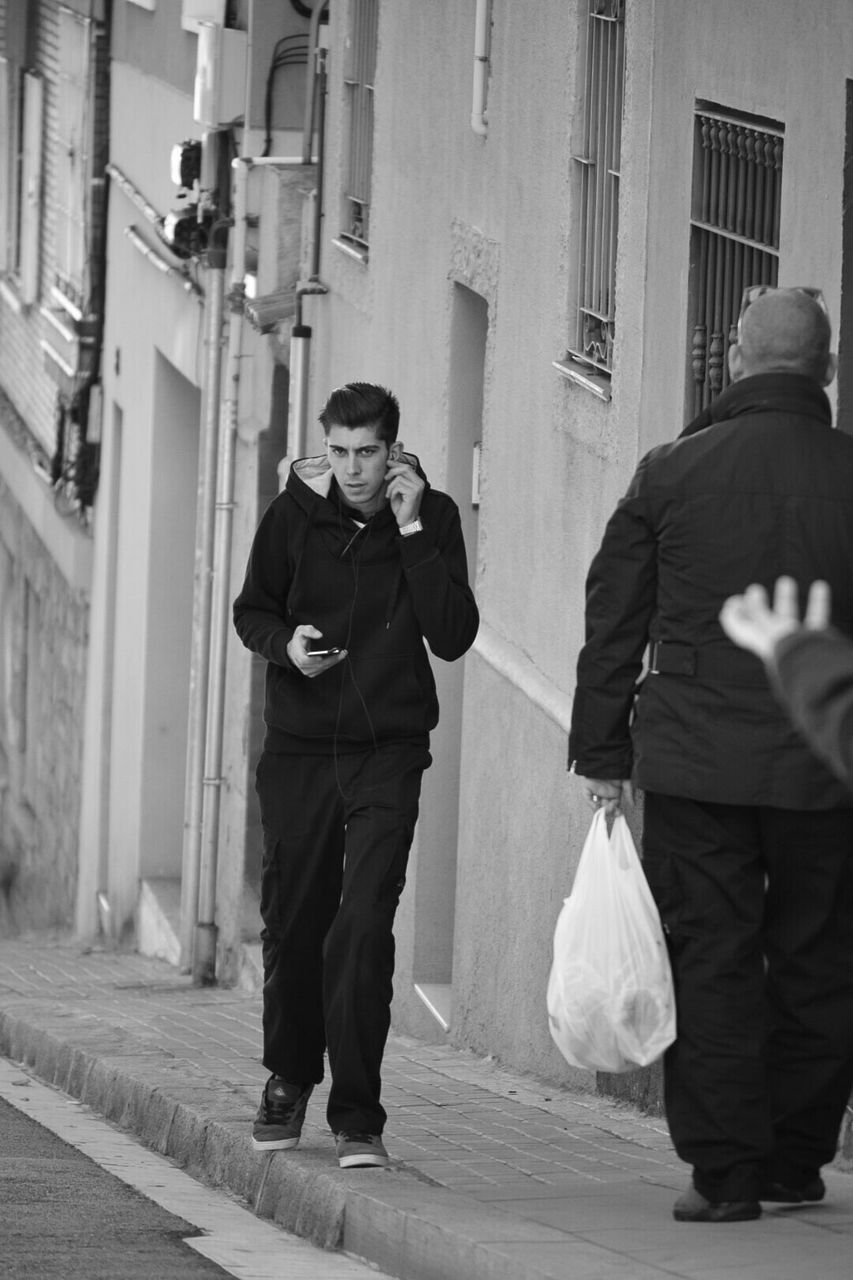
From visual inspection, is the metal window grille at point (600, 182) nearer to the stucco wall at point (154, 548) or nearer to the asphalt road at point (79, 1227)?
the asphalt road at point (79, 1227)

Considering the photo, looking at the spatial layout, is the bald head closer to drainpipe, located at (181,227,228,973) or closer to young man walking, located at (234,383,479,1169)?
young man walking, located at (234,383,479,1169)

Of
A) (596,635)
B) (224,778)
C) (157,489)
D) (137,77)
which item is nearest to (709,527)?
(596,635)

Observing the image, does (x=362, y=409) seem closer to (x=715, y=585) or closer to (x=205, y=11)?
(x=715, y=585)

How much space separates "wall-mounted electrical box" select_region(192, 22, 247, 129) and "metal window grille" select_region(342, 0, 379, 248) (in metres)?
1.35

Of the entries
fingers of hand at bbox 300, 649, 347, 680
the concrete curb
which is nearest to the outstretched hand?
the concrete curb

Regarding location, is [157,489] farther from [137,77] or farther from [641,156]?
[641,156]

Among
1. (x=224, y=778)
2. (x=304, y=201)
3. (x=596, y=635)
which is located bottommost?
(x=224, y=778)

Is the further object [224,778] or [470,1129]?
[224,778]

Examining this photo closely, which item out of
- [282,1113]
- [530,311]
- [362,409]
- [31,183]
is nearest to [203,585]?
[530,311]

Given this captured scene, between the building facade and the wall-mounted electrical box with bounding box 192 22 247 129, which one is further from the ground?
the wall-mounted electrical box with bounding box 192 22 247 129

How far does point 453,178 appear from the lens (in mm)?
9961

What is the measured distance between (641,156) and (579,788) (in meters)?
1.91

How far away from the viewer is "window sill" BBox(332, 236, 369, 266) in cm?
1156

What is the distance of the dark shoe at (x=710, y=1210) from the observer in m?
5.37
